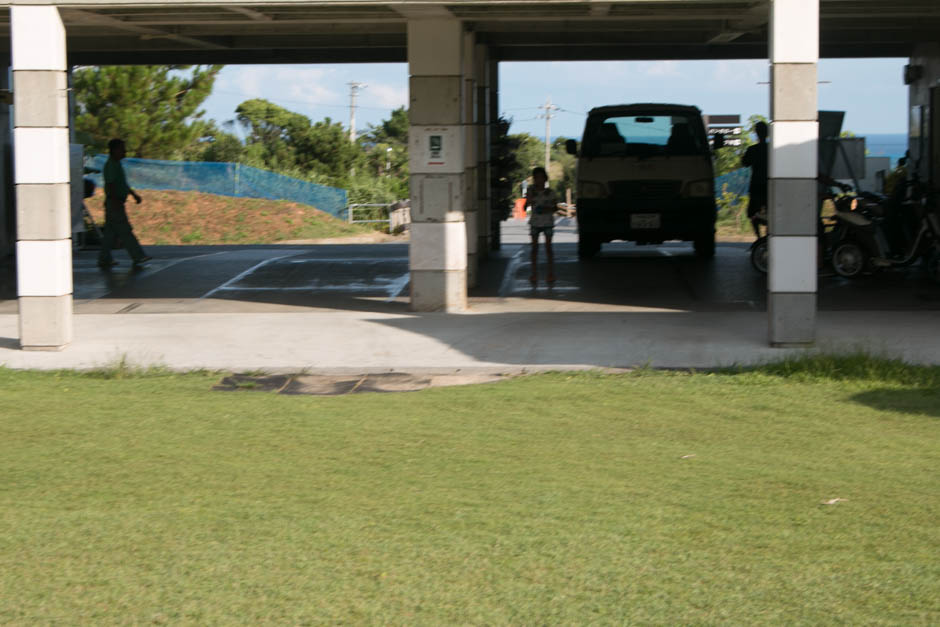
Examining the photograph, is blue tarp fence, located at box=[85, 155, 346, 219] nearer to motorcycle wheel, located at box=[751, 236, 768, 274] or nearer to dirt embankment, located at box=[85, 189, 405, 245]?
dirt embankment, located at box=[85, 189, 405, 245]

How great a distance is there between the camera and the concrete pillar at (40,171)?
11.4 metres

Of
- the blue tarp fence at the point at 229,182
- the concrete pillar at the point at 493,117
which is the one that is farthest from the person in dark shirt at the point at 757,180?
the blue tarp fence at the point at 229,182

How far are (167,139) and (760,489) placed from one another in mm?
38780

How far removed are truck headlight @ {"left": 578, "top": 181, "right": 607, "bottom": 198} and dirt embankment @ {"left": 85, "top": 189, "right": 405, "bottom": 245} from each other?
15504mm

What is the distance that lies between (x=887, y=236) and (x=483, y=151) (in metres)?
6.12

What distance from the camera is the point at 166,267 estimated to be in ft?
63.5

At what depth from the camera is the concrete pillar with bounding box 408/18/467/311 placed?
13570 millimetres

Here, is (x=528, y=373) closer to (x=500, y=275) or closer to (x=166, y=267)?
(x=500, y=275)

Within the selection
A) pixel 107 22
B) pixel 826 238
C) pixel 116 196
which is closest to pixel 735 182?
pixel 826 238

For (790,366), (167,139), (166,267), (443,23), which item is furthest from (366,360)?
(167,139)

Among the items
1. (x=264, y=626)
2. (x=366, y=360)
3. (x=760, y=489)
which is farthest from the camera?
(x=366, y=360)

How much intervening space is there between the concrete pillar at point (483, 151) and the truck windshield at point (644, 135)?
1601 millimetres

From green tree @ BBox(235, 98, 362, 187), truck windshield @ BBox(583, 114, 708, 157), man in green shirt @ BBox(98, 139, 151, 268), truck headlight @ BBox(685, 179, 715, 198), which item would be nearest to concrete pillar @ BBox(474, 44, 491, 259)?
truck windshield @ BBox(583, 114, 708, 157)

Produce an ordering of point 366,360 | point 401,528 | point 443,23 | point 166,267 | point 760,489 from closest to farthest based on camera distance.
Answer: point 401,528, point 760,489, point 366,360, point 443,23, point 166,267
